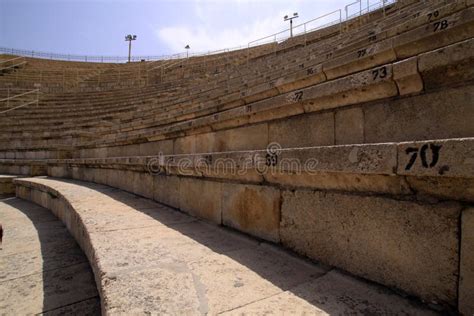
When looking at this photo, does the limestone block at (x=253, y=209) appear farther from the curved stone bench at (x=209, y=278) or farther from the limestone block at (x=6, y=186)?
the limestone block at (x=6, y=186)

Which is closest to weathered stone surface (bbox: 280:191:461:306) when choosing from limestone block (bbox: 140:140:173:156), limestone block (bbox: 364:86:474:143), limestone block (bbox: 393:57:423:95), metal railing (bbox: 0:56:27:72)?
limestone block (bbox: 364:86:474:143)

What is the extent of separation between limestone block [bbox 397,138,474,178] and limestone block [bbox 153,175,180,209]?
9.76 ft

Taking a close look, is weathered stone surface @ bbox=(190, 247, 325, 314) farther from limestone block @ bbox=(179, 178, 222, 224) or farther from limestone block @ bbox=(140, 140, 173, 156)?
limestone block @ bbox=(140, 140, 173, 156)

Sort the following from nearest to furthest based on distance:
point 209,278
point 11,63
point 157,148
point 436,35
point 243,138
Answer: point 209,278 < point 436,35 < point 243,138 < point 157,148 < point 11,63

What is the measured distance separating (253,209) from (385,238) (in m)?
1.21

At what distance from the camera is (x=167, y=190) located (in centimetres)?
404

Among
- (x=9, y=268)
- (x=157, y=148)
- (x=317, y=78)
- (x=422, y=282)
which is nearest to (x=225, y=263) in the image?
(x=422, y=282)

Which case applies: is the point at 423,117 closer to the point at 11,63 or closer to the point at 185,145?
the point at 185,145

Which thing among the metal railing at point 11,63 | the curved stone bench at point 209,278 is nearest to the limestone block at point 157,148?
the curved stone bench at point 209,278

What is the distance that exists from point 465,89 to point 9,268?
4.23m

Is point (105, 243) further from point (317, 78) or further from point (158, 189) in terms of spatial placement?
point (317, 78)

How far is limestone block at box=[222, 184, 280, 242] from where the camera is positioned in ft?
7.55

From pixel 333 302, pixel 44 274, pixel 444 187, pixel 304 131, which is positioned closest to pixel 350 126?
pixel 304 131

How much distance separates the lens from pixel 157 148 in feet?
17.2
